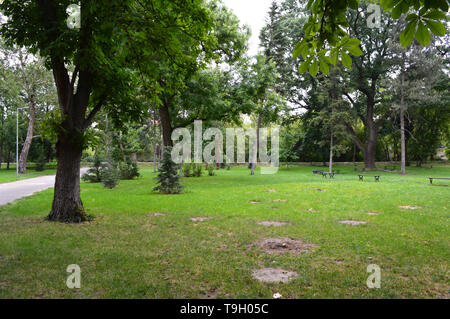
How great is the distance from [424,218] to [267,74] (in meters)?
14.1

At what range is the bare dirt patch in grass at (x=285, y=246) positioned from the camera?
200 inches

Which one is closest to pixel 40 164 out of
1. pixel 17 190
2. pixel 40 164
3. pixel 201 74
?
pixel 40 164

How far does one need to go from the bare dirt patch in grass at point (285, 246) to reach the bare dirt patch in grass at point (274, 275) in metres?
0.86

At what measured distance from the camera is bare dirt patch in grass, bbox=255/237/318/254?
200 inches

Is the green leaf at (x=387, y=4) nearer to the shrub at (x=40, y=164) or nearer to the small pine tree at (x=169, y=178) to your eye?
the small pine tree at (x=169, y=178)

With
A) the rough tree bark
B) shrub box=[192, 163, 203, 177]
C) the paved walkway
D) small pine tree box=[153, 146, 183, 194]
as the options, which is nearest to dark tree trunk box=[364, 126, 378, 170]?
shrub box=[192, 163, 203, 177]

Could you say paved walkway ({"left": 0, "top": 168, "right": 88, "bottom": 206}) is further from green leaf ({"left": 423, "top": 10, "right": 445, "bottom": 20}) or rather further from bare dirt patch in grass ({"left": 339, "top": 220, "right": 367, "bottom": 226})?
green leaf ({"left": 423, "top": 10, "right": 445, "bottom": 20})

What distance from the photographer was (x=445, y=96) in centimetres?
2917

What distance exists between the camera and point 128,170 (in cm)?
2272

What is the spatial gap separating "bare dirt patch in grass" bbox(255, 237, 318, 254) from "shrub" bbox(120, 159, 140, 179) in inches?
746

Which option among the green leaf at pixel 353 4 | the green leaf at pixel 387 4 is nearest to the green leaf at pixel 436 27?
the green leaf at pixel 387 4

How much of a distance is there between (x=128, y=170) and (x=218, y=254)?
63.6 ft

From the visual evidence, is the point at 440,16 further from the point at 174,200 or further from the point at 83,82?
the point at 174,200

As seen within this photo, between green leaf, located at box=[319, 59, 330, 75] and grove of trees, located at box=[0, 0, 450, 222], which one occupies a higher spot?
grove of trees, located at box=[0, 0, 450, 222]
